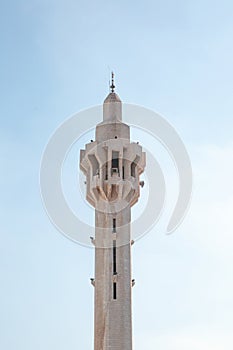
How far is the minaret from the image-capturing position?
4381 centimetres

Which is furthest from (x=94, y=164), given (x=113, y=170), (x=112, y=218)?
(x=112, y=218)

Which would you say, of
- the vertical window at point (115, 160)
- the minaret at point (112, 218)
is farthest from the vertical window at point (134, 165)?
the vertical window at point (115, 160)

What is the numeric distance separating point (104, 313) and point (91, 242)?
5806mm

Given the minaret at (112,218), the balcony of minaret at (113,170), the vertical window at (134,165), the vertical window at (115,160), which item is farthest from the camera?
the vertical window at (134,165)

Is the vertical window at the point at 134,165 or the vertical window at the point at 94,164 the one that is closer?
the vertical window at the point at 94,164

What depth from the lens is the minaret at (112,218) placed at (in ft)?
144

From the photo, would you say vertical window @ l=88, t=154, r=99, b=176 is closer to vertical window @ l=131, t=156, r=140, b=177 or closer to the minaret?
the minaret

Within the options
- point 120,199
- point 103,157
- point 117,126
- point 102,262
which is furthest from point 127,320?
point 117,126

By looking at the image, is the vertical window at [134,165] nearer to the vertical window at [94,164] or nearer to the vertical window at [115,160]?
the vertical window at [115,160]

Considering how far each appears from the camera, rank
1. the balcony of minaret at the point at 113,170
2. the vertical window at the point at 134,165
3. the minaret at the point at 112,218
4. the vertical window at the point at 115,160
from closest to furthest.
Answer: the minaret at the point at 112,218
the balcony of minaret at the point at 113,170
the vertical window at the point at 115,160
the vertical window at the point at 134,165

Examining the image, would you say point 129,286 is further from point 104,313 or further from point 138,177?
point 138,177

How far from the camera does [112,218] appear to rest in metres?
47.5

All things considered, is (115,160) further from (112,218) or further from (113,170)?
(112,218)

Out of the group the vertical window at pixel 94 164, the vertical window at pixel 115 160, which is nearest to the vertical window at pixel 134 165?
the vertical window at pixel 115 160
